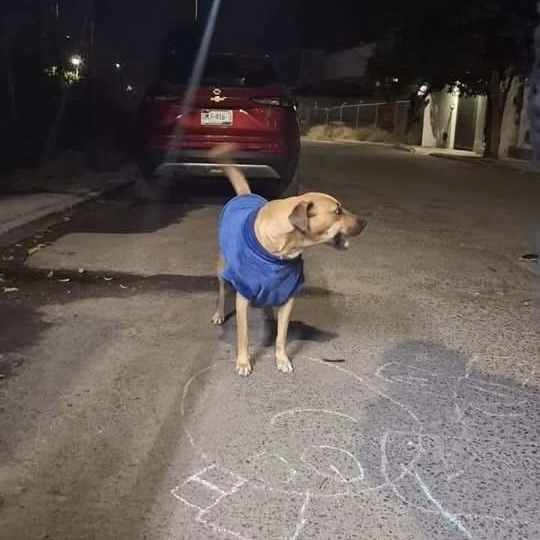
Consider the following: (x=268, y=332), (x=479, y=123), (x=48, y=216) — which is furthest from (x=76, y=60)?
(x=479, y=123)

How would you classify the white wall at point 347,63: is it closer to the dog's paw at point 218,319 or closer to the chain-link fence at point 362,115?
the chain-link fence at point 362,115

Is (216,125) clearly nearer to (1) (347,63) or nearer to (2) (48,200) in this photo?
(2) (48,200)

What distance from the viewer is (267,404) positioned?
375cm

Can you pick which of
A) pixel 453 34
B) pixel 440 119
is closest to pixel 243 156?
pixel 453 34

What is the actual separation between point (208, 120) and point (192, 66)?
0.87 m

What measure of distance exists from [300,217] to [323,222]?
0.22 m

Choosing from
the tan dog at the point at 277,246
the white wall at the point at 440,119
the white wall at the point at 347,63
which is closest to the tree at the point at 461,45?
the white wall at the point at 440,119

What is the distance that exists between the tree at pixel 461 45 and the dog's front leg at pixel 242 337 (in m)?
18.1

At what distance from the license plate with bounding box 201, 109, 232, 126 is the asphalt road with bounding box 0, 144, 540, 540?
267 centimetres

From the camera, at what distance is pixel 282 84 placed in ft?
31.5

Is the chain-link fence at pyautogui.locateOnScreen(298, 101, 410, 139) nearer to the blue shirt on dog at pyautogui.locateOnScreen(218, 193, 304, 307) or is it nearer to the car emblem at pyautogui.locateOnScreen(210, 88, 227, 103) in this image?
the car emblem at pyautogui.locateOnScreen(210, 88, 227, 103)

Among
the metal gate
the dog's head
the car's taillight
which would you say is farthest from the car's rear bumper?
the metal gate

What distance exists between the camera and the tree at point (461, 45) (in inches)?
866

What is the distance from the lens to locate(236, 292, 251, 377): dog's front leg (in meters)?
4.11
